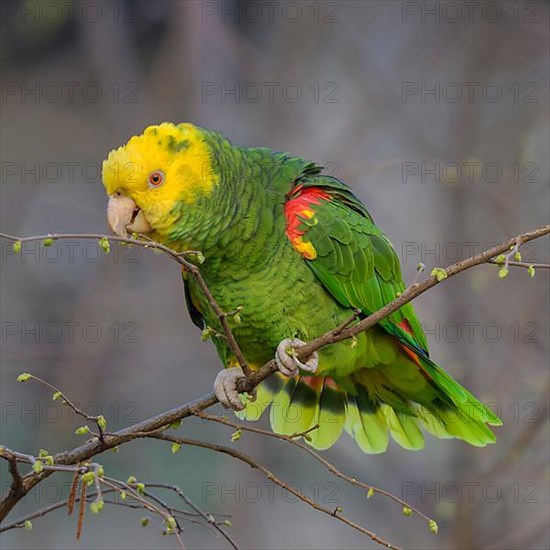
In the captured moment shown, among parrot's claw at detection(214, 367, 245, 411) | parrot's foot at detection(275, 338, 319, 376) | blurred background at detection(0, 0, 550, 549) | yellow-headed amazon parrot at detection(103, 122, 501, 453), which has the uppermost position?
blurred background at detection(0, 0, 550, 549)

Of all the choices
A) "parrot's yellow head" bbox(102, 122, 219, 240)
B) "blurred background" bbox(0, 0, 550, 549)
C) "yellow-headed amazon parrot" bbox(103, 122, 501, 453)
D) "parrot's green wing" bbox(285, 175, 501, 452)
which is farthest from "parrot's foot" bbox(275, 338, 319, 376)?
"blurred background" bbox(0, 0, 550, 549)

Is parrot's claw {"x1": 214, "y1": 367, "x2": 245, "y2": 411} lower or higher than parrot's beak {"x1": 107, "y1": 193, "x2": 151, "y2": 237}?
lower

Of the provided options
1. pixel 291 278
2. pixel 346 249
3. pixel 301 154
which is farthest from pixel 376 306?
pixel 301 154

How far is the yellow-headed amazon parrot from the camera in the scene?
108 inches

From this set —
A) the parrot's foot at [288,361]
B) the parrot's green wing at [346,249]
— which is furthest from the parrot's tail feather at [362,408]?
the parrot's foot at [288,361]

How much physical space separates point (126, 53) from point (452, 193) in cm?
294

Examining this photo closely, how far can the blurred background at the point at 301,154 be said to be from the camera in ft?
15.6

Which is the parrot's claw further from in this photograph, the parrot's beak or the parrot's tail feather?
the parrot's beak

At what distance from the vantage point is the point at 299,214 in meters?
3.01

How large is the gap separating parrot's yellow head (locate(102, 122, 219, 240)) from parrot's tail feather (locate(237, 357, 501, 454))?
0.98 meters

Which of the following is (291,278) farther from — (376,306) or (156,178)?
(156,178)

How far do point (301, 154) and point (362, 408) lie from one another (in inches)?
109

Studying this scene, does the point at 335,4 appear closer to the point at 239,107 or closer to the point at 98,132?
the point at 239,107

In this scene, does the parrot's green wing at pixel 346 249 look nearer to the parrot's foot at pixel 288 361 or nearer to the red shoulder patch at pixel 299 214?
the red shoulder patch at pixel 299 214
